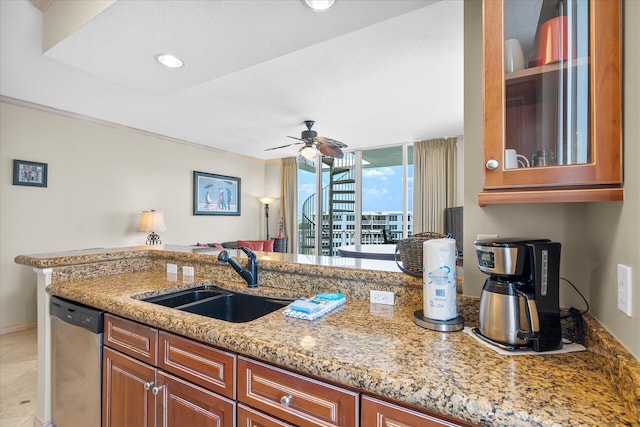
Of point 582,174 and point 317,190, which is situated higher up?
point 317,190

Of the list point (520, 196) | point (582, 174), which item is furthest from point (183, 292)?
point (582, 174)

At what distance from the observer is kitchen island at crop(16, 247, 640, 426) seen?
67 cm

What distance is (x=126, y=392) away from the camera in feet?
4.61

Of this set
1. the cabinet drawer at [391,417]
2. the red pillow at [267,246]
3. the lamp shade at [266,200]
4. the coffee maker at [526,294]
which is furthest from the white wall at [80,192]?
the coffee maker at [526,294]

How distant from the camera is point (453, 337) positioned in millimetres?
1017

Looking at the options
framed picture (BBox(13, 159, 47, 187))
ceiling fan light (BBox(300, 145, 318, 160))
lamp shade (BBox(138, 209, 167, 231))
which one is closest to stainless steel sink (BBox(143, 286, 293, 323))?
ceiling fan light (BBox(300, 145, 318, 160))

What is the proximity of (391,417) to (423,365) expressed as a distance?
0.15 metres

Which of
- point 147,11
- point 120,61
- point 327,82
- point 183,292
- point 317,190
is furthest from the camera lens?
point 317,190

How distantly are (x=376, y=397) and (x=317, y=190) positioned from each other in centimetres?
579

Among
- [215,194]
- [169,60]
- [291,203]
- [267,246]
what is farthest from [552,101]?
[291,203]

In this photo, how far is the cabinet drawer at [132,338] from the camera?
51.1 inches

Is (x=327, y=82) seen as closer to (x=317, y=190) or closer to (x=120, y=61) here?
(x=120, y=61)

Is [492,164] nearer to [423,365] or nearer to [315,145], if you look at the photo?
[423,365]

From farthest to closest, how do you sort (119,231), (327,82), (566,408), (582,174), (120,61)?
1. (119,231)
2. (327,82)
3. (120,61)
4. (582,174)
5. (566,408)
